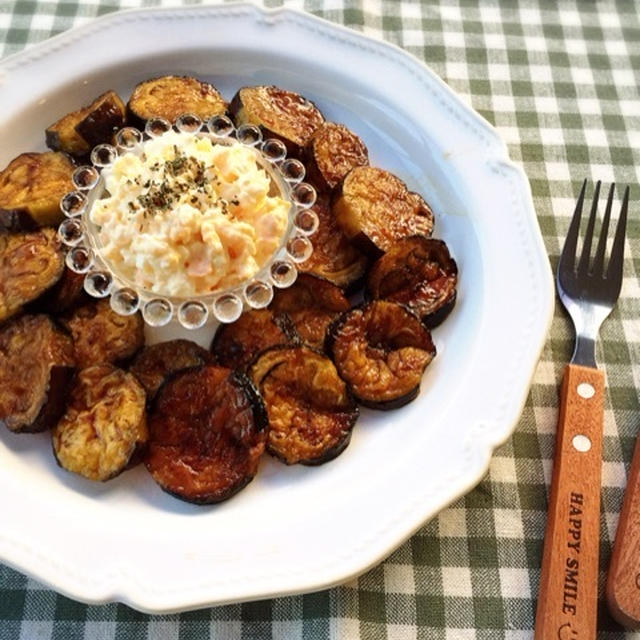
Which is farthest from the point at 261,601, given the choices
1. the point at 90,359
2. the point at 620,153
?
the point at 620,153

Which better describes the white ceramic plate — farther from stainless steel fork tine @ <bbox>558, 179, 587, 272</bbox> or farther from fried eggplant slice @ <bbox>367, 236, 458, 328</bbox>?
stainless steel fork tine @ <bbox>558, 179, 587, 272</bbox>

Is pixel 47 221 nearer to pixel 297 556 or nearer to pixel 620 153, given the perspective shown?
pixel 297 556

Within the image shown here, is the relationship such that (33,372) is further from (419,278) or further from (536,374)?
(536,374)

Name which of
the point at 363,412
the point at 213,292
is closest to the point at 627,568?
the point at 363,412

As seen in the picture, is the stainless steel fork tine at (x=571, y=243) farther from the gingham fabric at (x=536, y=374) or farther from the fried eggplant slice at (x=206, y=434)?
the fried eggplant slice at (x=206, y=434)

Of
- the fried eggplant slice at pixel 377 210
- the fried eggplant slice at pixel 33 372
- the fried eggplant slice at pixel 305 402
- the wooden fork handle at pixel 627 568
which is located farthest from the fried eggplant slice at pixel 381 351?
the fried eggplant slice at pixel 33 372

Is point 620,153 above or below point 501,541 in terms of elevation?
above
